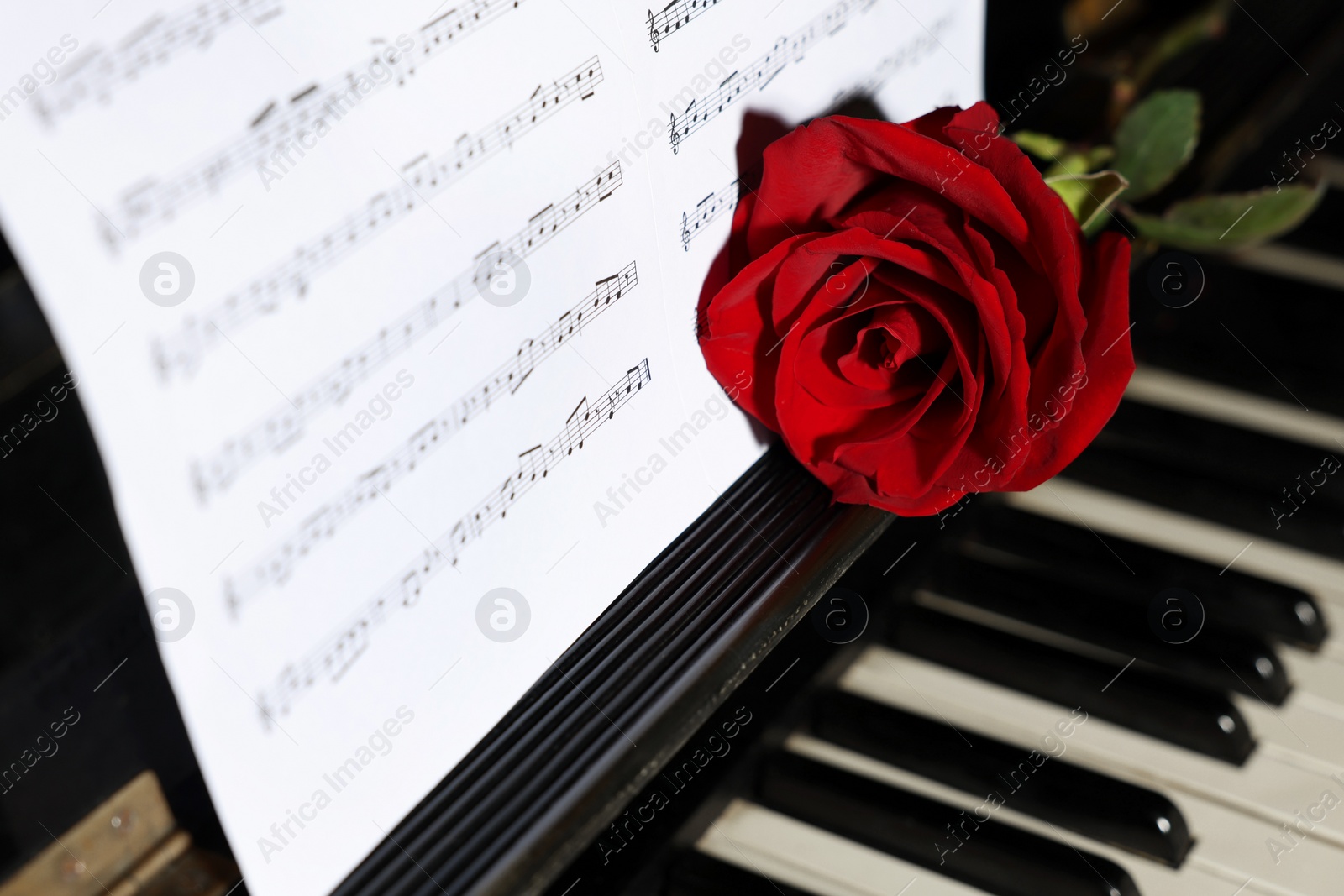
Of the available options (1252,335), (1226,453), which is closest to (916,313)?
(1226,453)

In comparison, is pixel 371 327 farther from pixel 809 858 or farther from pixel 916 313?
pixel 809 858

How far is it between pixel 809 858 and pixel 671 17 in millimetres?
698

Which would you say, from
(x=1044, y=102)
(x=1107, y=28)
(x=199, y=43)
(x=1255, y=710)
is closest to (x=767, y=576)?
(x=199, y=43)

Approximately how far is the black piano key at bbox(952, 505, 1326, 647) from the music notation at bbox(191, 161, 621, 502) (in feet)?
2.21

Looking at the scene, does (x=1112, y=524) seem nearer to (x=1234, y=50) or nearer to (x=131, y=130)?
(x=1234, y=50)

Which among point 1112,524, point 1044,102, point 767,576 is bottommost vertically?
point 767,576

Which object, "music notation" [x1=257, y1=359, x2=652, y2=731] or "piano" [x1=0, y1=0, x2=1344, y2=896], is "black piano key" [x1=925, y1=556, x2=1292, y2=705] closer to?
"piano" [x1=0, y1=0, x2=1344, y2=896]

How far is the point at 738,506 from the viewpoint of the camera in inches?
30.1

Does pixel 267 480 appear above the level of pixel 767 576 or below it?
below

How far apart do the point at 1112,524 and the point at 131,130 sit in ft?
3.38

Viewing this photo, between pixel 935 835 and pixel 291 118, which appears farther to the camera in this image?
pixel 935 835

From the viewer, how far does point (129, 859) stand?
0.65m

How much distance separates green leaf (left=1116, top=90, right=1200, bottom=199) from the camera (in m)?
1.02

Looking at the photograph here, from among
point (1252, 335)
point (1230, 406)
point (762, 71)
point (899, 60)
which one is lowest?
point (762, 71)
